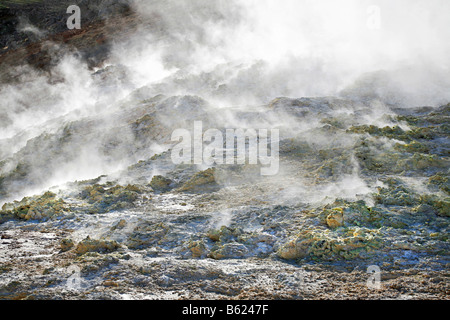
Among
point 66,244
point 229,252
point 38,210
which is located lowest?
point 229,252

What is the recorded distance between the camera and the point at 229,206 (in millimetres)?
4863

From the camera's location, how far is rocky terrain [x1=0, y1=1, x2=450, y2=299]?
320 centimetres

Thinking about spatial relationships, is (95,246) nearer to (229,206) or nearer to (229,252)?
(229,252)

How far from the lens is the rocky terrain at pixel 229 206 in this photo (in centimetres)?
320

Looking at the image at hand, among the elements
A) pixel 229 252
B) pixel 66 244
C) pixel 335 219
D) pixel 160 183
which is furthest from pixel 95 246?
pixel 335 219

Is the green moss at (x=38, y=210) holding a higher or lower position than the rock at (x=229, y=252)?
higher

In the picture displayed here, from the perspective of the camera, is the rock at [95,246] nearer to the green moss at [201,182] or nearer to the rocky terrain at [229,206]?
the rocky terrain at [229,206]

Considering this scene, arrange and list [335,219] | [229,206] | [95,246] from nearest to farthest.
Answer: [95,246] → [335,219] → [229,206]

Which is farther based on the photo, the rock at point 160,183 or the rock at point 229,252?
the rock at point 160,183

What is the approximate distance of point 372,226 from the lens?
13.0 ft

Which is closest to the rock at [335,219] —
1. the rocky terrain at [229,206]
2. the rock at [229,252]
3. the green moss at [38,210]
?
the rocky terrain at [229,206]

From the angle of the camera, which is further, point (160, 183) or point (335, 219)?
point (160, 183)

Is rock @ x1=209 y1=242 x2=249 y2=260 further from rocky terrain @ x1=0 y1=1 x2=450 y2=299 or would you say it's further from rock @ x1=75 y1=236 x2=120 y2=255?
rock @ x1=75 y1=236 x2=120 y2=255

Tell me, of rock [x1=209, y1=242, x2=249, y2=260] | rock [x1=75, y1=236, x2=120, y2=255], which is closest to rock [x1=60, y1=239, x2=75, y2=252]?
rock [x1=75, y1=236, x2=120, y2=255]
